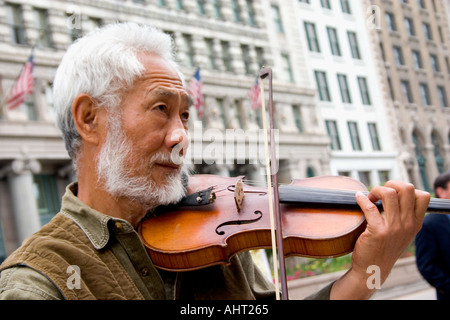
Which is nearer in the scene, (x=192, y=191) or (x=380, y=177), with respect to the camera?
(x=192, y=191)

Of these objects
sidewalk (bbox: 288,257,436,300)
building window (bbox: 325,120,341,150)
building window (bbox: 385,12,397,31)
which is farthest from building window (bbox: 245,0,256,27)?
sidewalk (bbox: 288,257,436,300)

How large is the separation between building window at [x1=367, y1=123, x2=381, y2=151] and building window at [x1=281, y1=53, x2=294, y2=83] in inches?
125

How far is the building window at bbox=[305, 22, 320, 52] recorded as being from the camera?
16.9 m

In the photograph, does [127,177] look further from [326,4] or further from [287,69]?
[287,69]

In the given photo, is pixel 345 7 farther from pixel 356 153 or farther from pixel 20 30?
pixel 20 30

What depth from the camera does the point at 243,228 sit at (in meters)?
1.58

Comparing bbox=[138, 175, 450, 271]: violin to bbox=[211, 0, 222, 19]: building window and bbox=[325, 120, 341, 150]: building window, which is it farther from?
bbox=[325, 120, 341, 150]: building window

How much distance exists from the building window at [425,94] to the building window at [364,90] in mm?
2136

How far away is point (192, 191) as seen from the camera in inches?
74.2

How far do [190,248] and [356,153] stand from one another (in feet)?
57.5

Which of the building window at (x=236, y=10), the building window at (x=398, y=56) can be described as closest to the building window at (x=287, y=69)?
the building window at (x=236, y=10)

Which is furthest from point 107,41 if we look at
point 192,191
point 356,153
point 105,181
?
point 356,153

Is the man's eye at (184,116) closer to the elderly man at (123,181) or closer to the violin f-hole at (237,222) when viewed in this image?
the elderly man at (123,181)

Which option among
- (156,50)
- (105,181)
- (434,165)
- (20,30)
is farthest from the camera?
(434,165)
